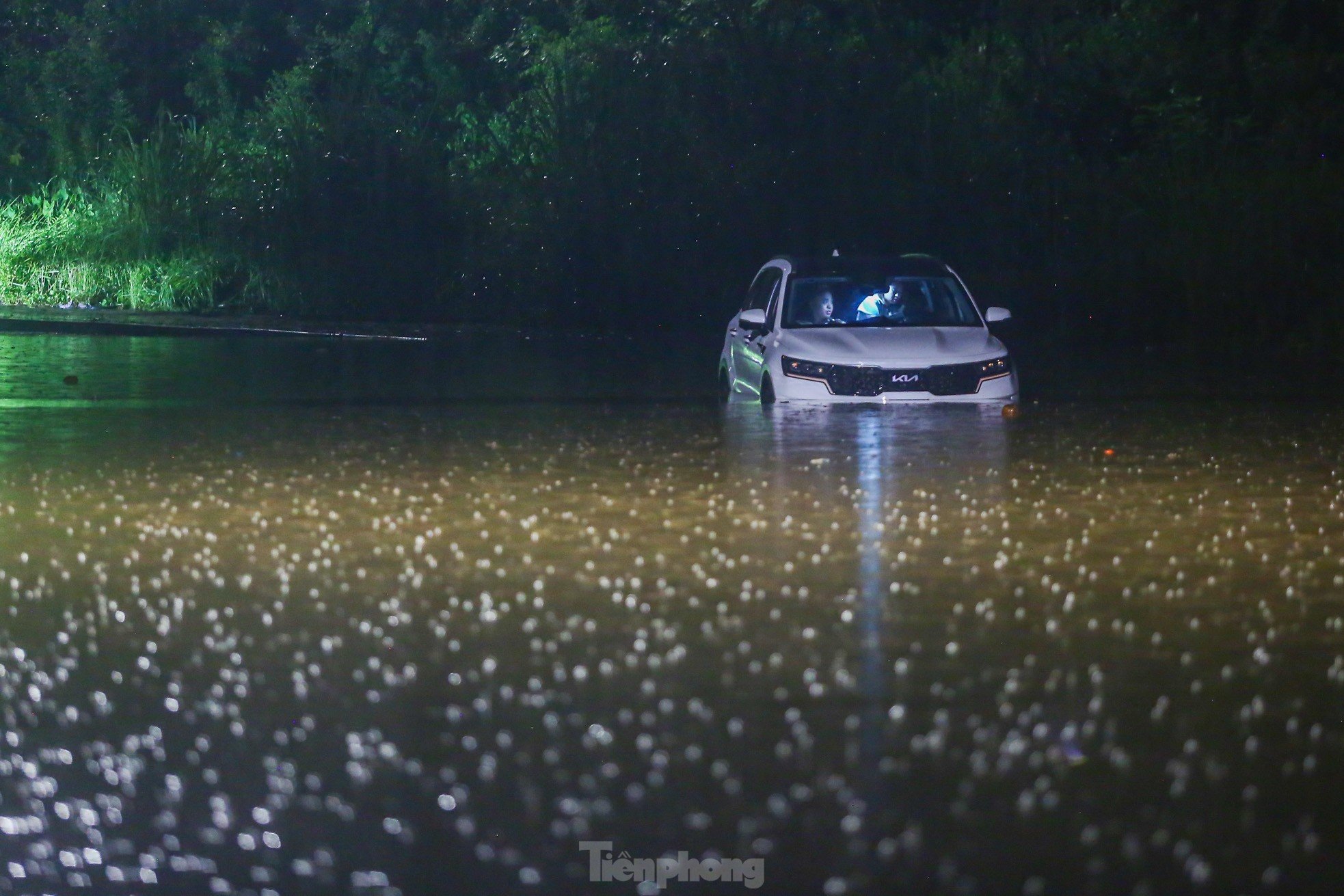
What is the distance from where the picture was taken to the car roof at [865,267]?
18.5 metres

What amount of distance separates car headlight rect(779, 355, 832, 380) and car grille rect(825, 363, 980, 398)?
0.11 ft

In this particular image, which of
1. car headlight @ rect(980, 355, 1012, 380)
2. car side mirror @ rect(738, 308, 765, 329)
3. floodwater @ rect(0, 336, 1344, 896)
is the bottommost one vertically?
floodwater @ rect(0, 336, 1344, 896)

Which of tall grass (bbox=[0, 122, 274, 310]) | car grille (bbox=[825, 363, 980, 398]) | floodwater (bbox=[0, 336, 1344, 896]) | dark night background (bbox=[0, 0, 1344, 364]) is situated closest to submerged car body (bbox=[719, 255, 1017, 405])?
car grille (bbox=[825, 363, 980, 398])

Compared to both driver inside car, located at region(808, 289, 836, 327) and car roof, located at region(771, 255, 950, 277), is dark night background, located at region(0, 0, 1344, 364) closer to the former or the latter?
car roof, located at region(771, 255, 950, 277)

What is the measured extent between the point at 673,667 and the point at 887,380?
9990mm

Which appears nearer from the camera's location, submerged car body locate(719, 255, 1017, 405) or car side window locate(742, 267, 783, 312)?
submerged car body locate(719, 255, 1017, 405)

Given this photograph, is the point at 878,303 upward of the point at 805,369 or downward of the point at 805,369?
upward

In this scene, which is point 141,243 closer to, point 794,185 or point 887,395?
point 794,185

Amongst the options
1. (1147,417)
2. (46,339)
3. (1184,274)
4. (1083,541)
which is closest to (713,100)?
(1184,274)

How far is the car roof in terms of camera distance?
18.5 metres

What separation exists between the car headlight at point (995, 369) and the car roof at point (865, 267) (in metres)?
1.09

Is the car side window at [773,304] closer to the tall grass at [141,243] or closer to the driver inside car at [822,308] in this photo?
the driver inside car at [822,308]

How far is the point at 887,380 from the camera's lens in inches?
698

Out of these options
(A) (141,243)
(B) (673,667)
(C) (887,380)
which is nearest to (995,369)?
(C) (887,380)
